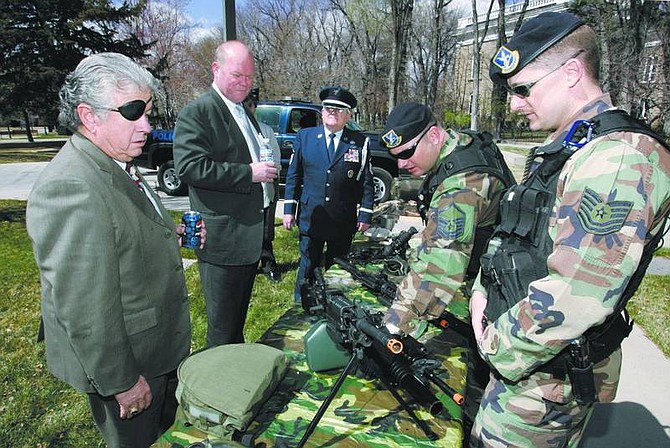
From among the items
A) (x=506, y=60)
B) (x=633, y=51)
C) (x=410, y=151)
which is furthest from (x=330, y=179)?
(x=633, y=51)

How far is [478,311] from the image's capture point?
1.72 metres

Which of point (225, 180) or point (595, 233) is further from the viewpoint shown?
point (225, 180)

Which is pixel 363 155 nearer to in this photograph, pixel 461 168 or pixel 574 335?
pixel 461 168

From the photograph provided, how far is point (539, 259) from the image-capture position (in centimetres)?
146

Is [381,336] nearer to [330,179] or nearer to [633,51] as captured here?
[330,179]

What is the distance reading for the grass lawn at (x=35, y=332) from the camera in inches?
104

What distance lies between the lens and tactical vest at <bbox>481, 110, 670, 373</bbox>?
137cm

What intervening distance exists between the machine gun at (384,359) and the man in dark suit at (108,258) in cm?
69

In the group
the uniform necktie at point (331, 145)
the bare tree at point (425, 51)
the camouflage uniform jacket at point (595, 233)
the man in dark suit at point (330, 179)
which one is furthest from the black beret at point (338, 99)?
the bare tree at point (425, 51)

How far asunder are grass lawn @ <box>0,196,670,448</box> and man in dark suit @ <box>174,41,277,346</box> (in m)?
1.04

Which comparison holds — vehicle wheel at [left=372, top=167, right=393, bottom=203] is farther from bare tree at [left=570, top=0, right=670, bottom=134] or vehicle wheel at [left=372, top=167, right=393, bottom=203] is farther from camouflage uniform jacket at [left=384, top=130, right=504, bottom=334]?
bare tree at [left=570, top=0, right=670, bottom=134]

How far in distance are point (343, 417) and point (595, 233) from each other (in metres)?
1.27

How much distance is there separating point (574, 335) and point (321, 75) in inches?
1351

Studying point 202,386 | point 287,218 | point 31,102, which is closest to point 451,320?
point 202,386
